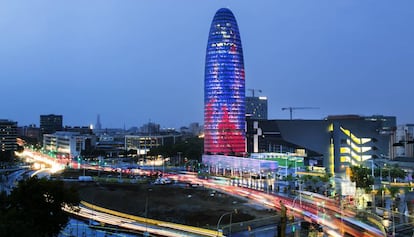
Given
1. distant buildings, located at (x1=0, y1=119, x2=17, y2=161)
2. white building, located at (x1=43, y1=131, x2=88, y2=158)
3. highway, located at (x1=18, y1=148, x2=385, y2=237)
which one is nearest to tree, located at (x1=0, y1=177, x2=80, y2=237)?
highway, located at (x1=18, y1=148, x2=385, y2=237)

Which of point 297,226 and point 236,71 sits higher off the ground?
point 236,71

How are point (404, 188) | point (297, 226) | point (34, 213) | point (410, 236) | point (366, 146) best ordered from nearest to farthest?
1. point (34, 213)
2. point (410, 236)
3. point (297, 226)
4. point (404, 188)
5. point (366, 146)

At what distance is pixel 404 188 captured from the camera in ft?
167

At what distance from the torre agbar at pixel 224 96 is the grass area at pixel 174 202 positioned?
38.0 m

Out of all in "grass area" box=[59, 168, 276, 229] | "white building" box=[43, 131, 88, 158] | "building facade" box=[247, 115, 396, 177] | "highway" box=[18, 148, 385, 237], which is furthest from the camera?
"white building" box=[43, 131, 88, 158]

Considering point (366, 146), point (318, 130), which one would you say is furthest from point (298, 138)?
point (366, 146)

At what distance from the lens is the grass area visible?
136 ft

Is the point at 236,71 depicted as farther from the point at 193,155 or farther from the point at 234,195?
the point at 234,195

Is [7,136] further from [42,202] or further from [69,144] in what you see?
[42,202]

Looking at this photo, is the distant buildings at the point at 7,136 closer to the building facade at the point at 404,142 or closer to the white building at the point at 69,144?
the white building at the point at 69,144

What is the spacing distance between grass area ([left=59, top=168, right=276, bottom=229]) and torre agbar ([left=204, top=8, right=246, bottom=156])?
125 ft

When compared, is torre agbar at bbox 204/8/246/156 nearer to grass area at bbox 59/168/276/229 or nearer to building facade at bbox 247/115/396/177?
building facade at bbox 247/115/396/177

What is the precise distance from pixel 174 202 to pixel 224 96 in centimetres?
Answer: 5687

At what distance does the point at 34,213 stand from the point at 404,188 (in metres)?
43.5
